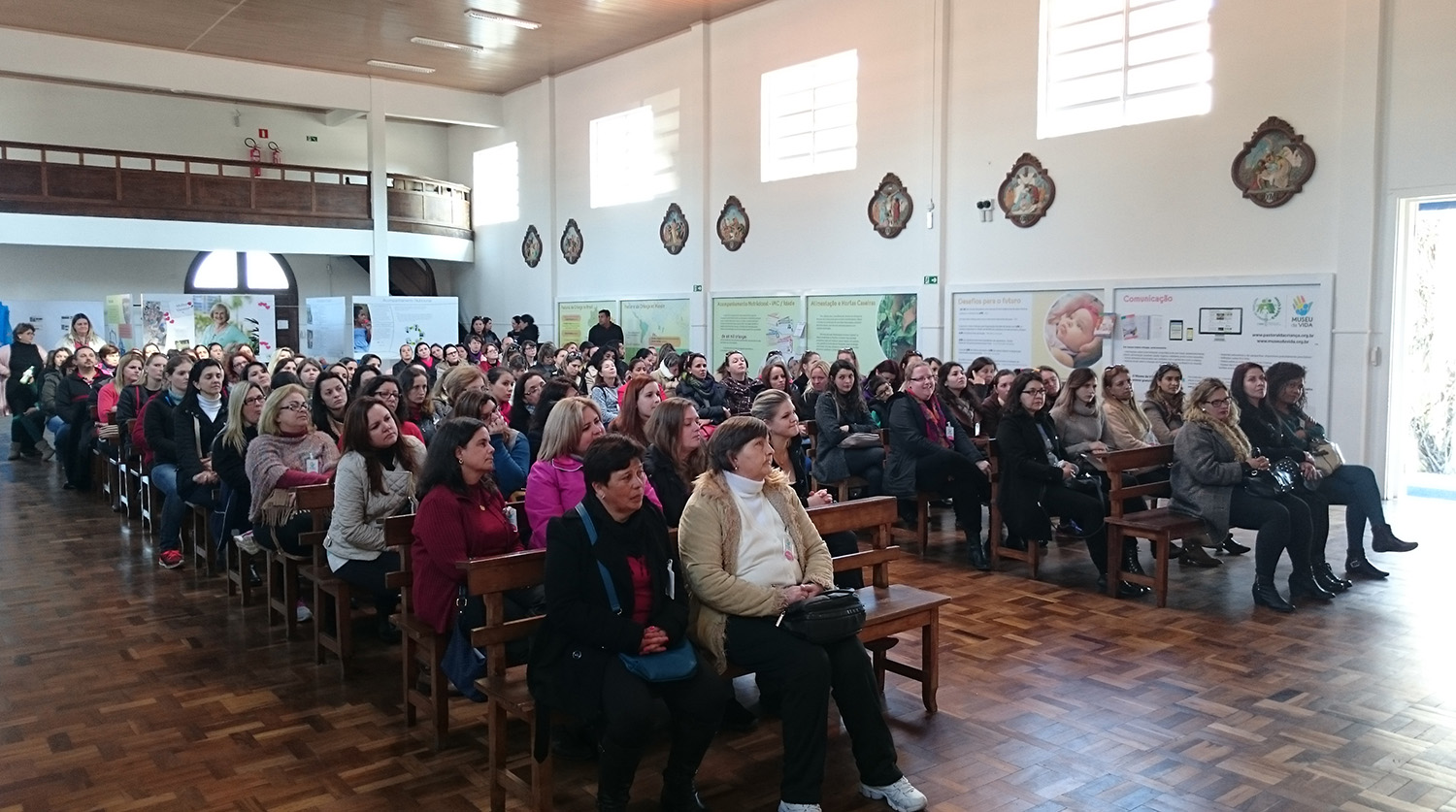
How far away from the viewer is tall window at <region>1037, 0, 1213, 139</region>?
9.38 meters

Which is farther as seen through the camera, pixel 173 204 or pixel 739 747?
pixel 173 204

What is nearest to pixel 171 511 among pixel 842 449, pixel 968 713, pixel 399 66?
pixel 842 449

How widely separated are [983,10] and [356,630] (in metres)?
8.88

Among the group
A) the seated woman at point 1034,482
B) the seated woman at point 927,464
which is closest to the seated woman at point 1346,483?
the seated woman at point 1034,482

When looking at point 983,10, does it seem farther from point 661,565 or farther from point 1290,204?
point 661,565

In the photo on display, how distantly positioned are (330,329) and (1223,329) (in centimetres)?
1210

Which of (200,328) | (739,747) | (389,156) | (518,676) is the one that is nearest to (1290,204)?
(739,747)

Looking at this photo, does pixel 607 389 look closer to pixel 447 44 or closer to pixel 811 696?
pixel 811 696

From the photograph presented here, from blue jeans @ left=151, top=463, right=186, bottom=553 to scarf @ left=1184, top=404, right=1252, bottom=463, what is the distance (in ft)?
19.7

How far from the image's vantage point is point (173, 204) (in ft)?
51.7

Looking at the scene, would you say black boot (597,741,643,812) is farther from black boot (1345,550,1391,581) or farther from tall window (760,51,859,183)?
tall window (760,51,859,183)

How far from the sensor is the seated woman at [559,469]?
4.13 metres

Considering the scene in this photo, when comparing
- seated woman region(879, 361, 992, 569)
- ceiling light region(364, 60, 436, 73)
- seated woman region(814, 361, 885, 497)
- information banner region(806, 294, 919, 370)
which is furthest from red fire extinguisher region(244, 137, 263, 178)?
seated woman region(879, 361, 992, 569)

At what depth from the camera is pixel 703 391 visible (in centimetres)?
924
